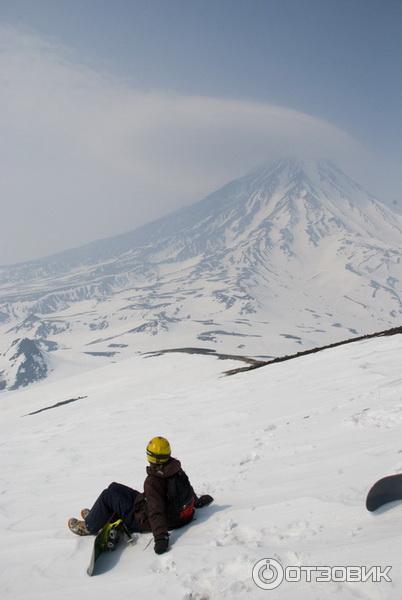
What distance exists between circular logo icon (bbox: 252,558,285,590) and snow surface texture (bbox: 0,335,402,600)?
8cm

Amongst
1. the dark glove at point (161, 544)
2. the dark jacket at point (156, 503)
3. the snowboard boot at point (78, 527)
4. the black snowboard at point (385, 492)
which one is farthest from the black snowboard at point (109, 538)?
the black snowboard at point (385, 492)

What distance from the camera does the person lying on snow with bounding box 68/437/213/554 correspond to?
581cm

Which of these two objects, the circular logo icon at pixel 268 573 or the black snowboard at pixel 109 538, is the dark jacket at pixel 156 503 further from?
the circular logo icon at pixel 268 573

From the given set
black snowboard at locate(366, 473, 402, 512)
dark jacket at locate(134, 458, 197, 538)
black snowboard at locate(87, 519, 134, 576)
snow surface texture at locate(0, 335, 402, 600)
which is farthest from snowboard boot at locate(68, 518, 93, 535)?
black snowboard at locate(366, 473, 402, 512)

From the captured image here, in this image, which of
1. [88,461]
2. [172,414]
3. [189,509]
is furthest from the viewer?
[172,414]

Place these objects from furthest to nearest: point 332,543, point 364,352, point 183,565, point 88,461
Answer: point 364,352 < point 88,461 < point 183,565 < point 332,543

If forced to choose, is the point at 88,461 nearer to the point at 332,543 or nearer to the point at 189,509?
the point at 189,509

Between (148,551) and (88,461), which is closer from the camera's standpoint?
(148,551)

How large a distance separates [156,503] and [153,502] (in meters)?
0.04

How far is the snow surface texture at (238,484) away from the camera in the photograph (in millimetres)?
4332

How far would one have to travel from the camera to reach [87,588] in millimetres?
4766

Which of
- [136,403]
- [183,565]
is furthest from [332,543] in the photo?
[136,403]

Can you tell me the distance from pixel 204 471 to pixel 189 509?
208 centimetres

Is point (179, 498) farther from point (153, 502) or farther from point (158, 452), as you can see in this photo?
point (158, 452)
